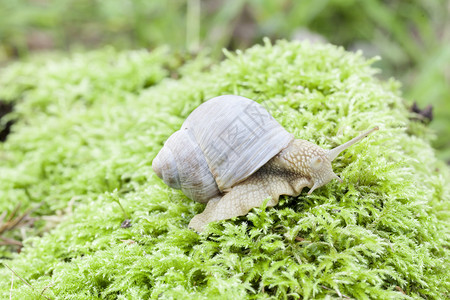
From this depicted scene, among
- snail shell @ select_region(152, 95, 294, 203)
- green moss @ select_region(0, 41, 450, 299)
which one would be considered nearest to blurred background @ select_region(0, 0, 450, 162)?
green moss @ select_region(0, 41, 450, 299)

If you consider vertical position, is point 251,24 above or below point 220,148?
above

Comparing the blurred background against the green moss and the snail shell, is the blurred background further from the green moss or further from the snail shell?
the snail shell

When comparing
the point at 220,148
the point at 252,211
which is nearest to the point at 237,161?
the point at 220,148

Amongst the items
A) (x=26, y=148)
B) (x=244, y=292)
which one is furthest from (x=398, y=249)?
(x=26, y=148)

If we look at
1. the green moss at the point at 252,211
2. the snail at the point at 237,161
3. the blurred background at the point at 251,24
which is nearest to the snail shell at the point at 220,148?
the snail at the point at 237,161

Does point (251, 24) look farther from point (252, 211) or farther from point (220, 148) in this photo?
point (252, 211)

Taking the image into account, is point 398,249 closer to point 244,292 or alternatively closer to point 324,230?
point 324,230
